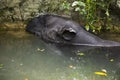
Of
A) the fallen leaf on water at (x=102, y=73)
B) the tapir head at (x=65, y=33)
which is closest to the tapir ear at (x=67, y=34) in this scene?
the tapir head at (x=65, y=33)

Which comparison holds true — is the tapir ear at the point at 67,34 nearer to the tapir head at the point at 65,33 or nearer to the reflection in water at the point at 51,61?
the tapir head at the point at 65,33

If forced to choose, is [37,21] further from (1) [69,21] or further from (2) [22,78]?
(2) [22,78]

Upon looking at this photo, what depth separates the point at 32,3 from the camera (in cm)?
712

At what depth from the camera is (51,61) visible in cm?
540

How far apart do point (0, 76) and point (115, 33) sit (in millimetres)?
3053

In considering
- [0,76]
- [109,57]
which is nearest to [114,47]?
[109,57]

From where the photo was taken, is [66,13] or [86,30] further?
[66,13]

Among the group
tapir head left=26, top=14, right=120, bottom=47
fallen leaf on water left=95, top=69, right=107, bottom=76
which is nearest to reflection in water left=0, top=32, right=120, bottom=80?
fallen leaf on water left=95, top=69, right=107, bottom=76

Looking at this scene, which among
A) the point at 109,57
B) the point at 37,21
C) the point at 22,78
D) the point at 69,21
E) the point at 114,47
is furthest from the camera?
the point at 37,21

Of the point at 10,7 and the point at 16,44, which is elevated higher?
the point at 10,7

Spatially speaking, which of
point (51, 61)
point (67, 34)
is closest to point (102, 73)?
point (51, 61)

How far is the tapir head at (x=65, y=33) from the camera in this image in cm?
633

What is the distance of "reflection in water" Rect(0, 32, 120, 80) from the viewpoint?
487 cm

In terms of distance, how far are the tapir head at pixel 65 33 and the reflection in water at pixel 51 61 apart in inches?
6.9
